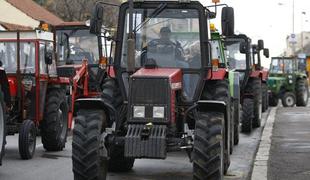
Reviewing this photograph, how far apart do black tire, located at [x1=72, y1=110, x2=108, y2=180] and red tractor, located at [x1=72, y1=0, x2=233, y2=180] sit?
0.01 m

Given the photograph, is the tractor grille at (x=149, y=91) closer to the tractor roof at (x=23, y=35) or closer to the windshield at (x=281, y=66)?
Result: the tractor roof at (x=23, y=35)

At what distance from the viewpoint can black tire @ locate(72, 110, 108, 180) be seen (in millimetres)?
7898

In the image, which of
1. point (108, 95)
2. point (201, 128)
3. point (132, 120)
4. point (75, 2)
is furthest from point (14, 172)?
point (75, 2)

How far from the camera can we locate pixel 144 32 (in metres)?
9.08

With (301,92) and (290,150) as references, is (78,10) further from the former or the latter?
(290,150)

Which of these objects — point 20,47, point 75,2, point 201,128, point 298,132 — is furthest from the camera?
point 75,2

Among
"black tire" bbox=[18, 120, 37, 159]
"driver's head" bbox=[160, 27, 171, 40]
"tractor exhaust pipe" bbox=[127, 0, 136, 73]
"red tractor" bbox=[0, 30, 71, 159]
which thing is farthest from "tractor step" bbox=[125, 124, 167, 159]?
"red tractor" bbox=[0, 30, 71, 159]

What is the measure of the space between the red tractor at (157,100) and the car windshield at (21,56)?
3.47 metres

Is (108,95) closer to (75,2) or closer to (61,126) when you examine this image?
(61,126)

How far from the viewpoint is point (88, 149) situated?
311 inches

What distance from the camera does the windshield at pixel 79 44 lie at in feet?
63.9

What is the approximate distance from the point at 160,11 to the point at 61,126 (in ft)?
15.5

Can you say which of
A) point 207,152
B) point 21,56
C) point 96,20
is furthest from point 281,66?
point 207,152

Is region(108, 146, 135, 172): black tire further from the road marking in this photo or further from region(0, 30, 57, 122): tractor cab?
region(0, 30, 57, 122): tractor cab
